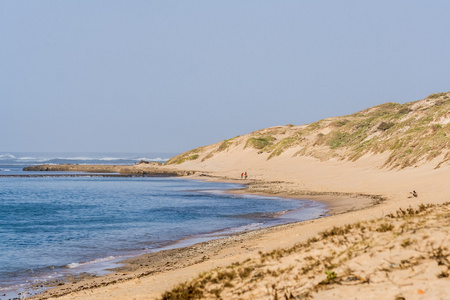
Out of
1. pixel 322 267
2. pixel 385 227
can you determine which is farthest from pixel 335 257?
pixel 385 227

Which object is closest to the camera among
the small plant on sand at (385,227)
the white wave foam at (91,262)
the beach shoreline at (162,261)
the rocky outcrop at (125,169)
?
the small plant on sand at (385,227)

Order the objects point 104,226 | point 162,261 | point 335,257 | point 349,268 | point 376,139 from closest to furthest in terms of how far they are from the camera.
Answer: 1. point 349,268
2. point 335,257
3. point 162,261
4. point 104,226
5. point 376,139

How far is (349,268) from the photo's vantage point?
→ 8547 mm

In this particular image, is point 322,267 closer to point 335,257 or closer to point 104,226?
point 335,257

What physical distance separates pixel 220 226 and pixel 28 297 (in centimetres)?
1311

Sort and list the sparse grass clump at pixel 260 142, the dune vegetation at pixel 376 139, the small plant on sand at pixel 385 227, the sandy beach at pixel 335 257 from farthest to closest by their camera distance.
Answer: the sparse grass clump at pixel 260 142
the dune vegetation at pixel 376 139
the small plant on sand at pixel 385 227
the sandy beach at pixel 335 257

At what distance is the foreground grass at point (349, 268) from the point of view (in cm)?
771

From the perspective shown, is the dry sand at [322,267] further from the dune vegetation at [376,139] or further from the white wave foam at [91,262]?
the dune vegetation at [376,139]

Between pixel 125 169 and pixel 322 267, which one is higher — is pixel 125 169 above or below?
above

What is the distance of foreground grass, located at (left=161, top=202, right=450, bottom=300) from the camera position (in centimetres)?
771

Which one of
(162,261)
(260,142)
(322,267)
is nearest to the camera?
(322,267)

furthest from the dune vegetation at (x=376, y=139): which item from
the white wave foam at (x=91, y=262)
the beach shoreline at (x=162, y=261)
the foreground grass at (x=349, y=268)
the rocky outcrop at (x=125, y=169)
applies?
the foreground grass at (x=349, y=268)

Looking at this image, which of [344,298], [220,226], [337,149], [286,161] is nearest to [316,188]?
[220,226]

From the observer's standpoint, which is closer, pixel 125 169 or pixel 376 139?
pixel 376 139
